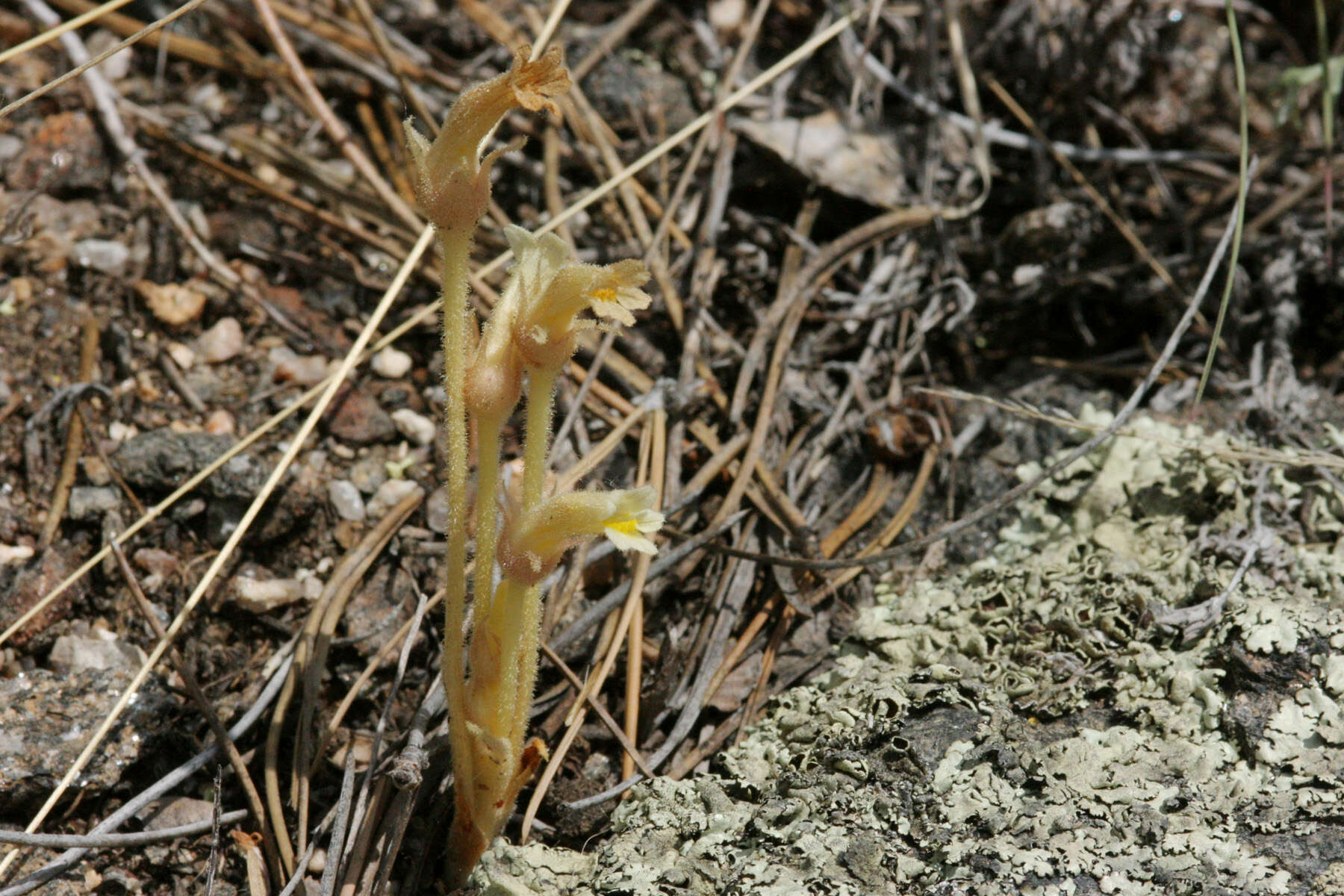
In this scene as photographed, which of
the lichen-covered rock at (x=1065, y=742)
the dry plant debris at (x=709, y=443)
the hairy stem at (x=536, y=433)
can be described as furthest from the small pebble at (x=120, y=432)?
the lichen-covered rock at (x=1065, y=742)

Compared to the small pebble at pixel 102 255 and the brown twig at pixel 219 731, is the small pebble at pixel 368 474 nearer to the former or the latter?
the brown twig at pixel 219 731

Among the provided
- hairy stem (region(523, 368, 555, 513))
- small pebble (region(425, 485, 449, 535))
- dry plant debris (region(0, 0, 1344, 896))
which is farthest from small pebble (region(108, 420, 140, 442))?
hairy stem (region(523, 368, 555, 513))

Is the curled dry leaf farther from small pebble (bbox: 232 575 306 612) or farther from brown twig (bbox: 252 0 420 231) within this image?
small pebble (bbox: 232 575 306 612)

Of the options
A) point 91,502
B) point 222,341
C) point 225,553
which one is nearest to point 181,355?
point 222,341

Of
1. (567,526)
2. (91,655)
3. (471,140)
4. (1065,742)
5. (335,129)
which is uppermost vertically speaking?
(471,140)

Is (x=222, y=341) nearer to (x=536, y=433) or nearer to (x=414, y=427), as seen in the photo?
(x=414, y=427)

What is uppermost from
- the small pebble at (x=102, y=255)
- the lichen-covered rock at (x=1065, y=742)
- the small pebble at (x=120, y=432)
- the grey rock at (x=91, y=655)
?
the small pebble at (x=102, y=255)
